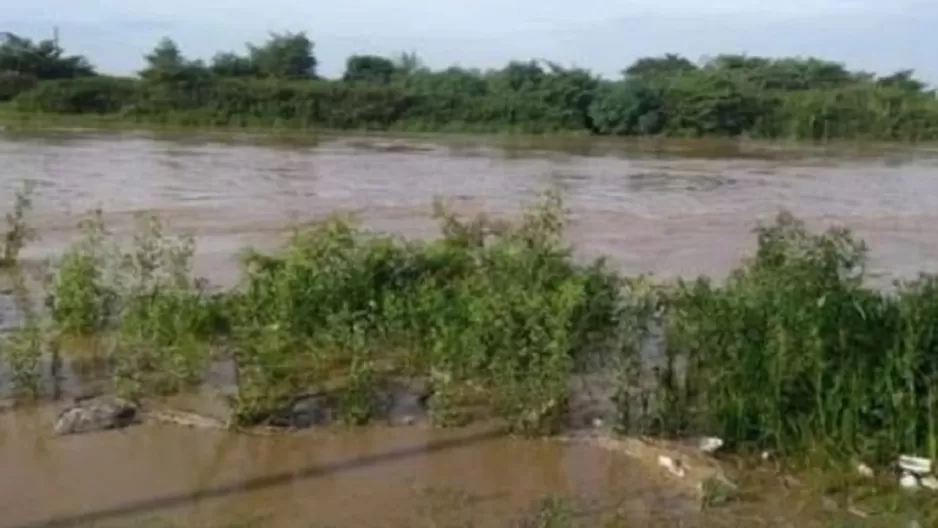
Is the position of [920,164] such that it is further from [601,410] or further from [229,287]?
[601,410]

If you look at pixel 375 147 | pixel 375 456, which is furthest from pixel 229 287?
pixel 375 147

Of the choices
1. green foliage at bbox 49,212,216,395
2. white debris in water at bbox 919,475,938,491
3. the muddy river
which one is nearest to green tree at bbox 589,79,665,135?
the muddy river

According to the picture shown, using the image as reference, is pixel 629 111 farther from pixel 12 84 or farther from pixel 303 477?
pixel 303 477

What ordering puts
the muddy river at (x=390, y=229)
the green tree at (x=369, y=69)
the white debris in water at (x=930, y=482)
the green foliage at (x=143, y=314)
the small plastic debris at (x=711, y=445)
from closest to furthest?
the muddy river at (x=390, y=229) < the white debris in water at (x=930, y=482) < the small plastic debris at (x=711, y=445) < the green foliage at (x=143, y=314) < the green tree at (x=369, y=69)

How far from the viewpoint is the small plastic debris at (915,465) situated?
6285mm

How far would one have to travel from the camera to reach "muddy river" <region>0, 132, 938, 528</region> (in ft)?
19.9

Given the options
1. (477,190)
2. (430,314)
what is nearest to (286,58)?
(477,190)

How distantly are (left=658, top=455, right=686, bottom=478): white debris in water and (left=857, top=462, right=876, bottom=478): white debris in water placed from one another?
0.80 meters

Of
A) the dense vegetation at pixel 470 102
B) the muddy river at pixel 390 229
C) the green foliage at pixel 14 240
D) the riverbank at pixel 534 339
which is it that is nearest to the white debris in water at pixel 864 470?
the riverbank at pixel 534 339

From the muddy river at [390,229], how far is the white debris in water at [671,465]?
3.9 inches

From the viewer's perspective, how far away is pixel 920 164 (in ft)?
129

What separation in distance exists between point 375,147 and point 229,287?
27.2m

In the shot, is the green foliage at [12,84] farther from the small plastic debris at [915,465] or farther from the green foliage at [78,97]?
the small plastic debris at [915,465]

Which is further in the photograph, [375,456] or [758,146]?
[758,146]
